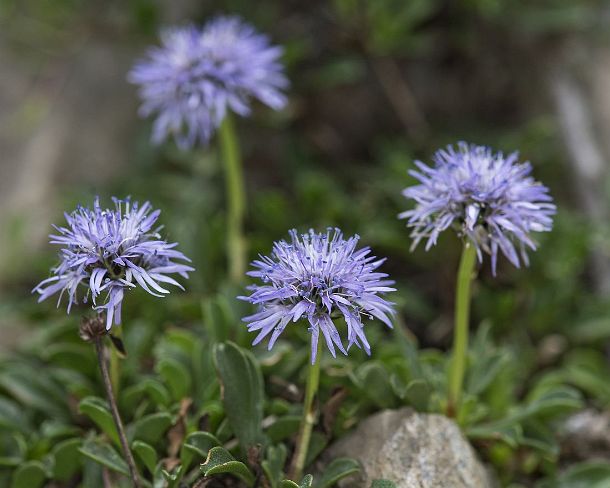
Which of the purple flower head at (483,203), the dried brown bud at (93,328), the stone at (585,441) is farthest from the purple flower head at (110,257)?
the stone at (585,441)

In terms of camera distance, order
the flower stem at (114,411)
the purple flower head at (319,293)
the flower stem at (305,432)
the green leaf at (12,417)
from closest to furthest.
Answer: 1. the purple flower head at (319,293)
2. the flower stem at (114,411)
3. the flower stem at (305,432)
4. the green leaf at (12,417)

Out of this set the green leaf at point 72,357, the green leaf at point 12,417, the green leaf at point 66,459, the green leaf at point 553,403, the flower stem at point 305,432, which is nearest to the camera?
the flower stem at point 305,432

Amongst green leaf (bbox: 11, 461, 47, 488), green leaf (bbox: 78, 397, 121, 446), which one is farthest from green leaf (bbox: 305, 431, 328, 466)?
green leaf (bbox: 11, 461, 47, 488)

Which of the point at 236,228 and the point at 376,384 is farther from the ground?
the point at 236,228

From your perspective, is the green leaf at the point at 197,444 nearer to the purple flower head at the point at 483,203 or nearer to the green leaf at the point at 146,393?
the green leaf at the point at 146,393

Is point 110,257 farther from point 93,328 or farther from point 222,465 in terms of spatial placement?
point 222,465

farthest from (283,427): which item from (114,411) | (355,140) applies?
(355,140)
